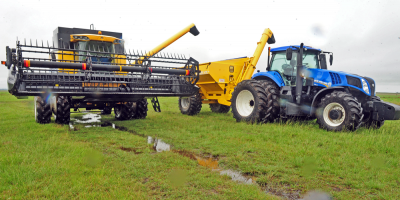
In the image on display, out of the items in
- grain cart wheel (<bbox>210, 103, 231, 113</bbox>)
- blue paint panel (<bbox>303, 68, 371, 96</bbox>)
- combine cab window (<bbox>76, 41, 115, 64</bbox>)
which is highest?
combine cab window (<bbox>76, 41, 115, 64</bbox>)

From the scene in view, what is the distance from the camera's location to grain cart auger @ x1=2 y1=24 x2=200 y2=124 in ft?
21.9

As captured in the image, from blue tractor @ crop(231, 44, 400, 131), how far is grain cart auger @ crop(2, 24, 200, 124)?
2.15 m

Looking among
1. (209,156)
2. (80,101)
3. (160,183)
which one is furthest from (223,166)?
(80,101)

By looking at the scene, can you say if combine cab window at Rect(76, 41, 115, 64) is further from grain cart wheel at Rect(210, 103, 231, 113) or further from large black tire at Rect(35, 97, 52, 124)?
grain cart wheel at Rect(210, 103, 231, 113)

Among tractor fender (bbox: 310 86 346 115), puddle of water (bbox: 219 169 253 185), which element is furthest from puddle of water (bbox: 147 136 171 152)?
tractor fender (bbox: 310 86 346 115)

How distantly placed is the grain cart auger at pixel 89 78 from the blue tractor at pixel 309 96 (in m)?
2.15

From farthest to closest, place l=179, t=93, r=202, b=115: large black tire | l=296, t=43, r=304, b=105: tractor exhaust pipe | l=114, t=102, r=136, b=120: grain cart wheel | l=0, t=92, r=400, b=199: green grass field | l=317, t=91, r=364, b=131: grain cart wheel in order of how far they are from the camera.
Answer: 1. l=179, t=93, r=202, b=115: large black tire
2. l=114, t=102, r=136, b=120: grain cart wheel
3. l=296, t=43, r=304, b=105: tractor exhaust pipe
4. l=317, t=91, r=364, b=131: grain cart wheel
5. l=0, t=92, r=400, b=199: green grass field

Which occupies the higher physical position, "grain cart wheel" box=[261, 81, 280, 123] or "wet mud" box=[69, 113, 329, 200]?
"grain cart wheel" box=[261, 81, 280, 123]

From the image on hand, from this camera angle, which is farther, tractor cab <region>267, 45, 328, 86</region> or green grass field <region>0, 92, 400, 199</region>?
tractor cab <region>267, 45, 328, 86</region>

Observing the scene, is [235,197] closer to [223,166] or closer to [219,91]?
[223,166]

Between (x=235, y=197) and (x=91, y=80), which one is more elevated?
(x=91, y=80)

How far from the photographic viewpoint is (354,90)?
729 centimetres

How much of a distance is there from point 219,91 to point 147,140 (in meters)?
5.36

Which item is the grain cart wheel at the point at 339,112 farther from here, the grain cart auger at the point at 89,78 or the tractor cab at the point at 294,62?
the grain cart auger at the point at 89,78
